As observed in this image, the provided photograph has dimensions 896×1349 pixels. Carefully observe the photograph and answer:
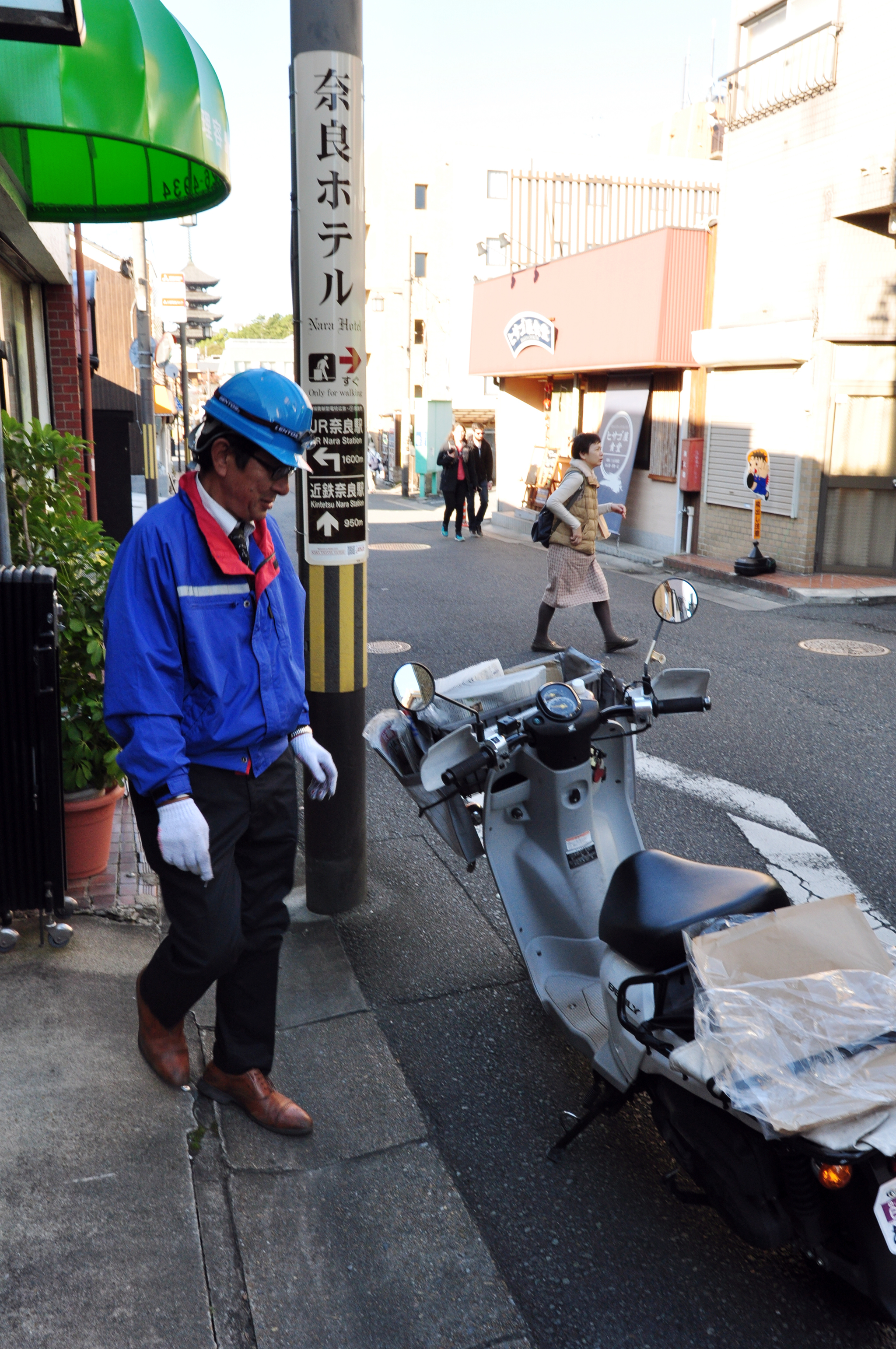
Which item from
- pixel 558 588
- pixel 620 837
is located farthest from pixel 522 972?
pixel 558 588

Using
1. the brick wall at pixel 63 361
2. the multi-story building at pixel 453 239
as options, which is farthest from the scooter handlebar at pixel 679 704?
the multi-story building at pixel 453 239

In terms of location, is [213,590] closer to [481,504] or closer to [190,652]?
[190,652]

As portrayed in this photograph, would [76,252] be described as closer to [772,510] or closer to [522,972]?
[522,972]

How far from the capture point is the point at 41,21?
3.11m

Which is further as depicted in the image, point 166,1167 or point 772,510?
point 772,510

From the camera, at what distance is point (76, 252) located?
30.9ft

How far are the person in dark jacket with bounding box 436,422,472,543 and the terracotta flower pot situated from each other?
15279 mm

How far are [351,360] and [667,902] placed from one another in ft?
7.59

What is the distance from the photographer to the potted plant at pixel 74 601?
422cm

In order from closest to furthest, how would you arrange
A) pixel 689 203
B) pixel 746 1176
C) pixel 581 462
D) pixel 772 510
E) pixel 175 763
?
pixel 746 1176
pixel 175 763
pixel 581 462
pixel 772 510
pixel 689 203

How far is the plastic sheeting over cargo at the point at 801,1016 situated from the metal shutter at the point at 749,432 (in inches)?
469

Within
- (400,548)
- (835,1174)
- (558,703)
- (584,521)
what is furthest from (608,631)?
(400,548)

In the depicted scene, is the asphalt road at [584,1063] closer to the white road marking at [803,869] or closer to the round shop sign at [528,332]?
the white road marking at [803,869]

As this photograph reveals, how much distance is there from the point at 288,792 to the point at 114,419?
1281 cm
